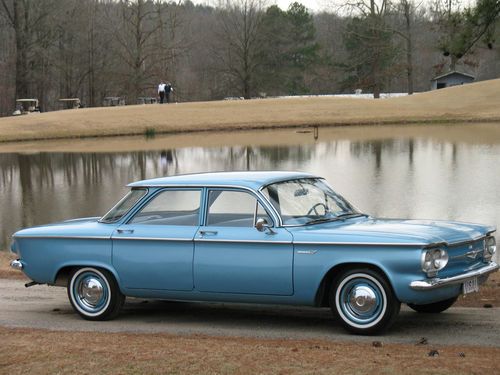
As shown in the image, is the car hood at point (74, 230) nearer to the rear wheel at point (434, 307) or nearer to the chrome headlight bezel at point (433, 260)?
the rear wheel at point (434, 307)

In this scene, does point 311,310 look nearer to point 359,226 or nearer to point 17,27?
point 359,226

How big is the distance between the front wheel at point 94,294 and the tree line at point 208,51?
6739 centimetres

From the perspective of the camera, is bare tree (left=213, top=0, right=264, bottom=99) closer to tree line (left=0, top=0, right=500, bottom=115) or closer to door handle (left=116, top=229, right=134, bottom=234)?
tree line (left=0, top=0, right=500, bottom=115)

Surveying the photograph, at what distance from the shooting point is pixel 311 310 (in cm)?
892

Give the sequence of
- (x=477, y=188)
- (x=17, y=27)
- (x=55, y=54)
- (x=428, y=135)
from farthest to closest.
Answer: (x=55, y=54), (x=17, y=27), (x=428, y=135), (x=477, y=188)

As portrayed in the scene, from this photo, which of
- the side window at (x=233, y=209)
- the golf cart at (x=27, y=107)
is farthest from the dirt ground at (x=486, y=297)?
the golf cart at (x=27, y=107)

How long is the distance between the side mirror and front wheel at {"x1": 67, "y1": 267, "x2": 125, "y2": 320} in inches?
71.8

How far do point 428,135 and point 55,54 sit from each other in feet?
176

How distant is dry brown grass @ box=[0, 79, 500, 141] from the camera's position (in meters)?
54.4

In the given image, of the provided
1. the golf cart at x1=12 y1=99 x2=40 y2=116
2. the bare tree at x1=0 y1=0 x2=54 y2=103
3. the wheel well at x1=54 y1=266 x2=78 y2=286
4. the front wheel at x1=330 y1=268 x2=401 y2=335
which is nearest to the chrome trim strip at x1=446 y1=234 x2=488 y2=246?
the front wheel at x1=330 y1=268 x2=401 y2=335

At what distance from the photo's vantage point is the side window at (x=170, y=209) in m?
8.74

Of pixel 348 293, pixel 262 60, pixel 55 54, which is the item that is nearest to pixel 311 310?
pixel 348 293

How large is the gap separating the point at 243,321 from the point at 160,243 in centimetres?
117

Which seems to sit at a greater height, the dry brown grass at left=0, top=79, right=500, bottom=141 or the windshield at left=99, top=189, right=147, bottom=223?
the dry brown grass at left=0, top=79, right=500, bottom=141
